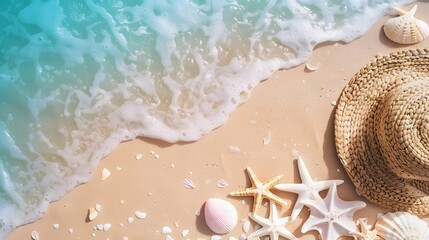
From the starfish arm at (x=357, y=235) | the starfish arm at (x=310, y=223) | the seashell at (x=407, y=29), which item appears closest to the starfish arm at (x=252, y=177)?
the starfish arm at (x=310, y=223)

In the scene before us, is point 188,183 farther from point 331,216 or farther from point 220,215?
point 331,216

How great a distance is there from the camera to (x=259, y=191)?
274 cm

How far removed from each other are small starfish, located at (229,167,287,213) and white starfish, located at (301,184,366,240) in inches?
8.6

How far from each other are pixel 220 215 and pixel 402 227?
1.14 meters

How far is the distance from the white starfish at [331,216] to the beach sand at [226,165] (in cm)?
7

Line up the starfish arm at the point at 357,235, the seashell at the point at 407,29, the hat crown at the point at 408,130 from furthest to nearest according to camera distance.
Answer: the seashell at the point at 407,29 < the starfish arm at the point at 357,235 < the hat crown at the point at 408,130

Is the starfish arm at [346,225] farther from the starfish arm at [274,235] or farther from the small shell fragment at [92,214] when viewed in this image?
the small shell fragment at [92,214]

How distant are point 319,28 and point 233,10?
598mm

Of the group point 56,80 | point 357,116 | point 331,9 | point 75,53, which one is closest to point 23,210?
point 56,80

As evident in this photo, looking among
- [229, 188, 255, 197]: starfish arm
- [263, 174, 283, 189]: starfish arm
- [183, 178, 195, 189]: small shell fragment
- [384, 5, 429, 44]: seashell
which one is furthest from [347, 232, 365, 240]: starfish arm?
[384, 5, 429, 44]: seashell

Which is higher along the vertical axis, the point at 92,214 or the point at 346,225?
the point at 346,225

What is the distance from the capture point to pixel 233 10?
9.86ft

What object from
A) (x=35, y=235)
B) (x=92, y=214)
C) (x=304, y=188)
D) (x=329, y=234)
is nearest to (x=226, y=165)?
(x=304, y=188)

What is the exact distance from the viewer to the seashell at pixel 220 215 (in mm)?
2748
